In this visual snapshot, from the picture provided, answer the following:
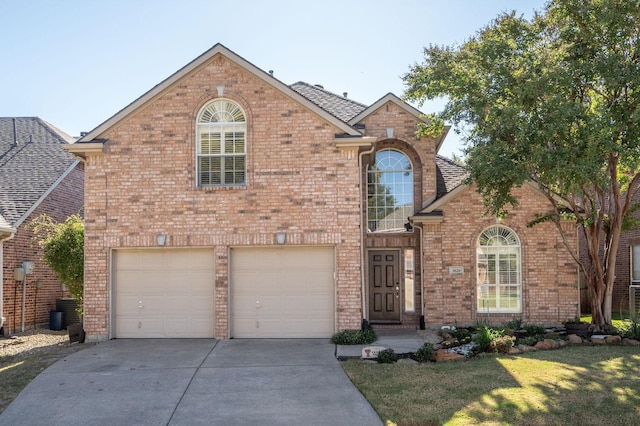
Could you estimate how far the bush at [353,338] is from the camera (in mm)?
12430

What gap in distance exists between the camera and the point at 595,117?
456 inches

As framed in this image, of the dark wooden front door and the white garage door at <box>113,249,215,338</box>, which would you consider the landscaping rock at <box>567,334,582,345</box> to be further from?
the white garage door at <box>113,249,215,338</box>

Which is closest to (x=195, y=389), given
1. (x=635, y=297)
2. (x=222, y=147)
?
(x=222, y=147)

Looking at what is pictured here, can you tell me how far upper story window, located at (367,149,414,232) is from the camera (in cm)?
1689

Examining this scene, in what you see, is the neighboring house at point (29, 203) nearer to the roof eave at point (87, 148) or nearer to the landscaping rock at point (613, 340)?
the roof eave at point (87, 148)

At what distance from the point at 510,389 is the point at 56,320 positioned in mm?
13425

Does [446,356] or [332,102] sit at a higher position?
→ [332,102]

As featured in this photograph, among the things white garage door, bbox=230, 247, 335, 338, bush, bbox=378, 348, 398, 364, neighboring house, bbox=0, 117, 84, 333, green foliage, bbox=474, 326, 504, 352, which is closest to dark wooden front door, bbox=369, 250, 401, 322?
white garage door, bbox=230, 247, 335, 338

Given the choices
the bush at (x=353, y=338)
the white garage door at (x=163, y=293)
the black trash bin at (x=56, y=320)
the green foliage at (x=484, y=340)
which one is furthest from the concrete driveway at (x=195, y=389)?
the black trash bin at (x=56, y=320)

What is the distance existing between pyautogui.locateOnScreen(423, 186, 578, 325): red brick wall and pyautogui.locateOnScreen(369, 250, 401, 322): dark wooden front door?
47.5 inches

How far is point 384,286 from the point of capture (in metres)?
16.7

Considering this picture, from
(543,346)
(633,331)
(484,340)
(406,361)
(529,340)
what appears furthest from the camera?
(633,331)

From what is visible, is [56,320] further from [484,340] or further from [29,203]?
[484,340]

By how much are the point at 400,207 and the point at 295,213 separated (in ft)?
15.7
